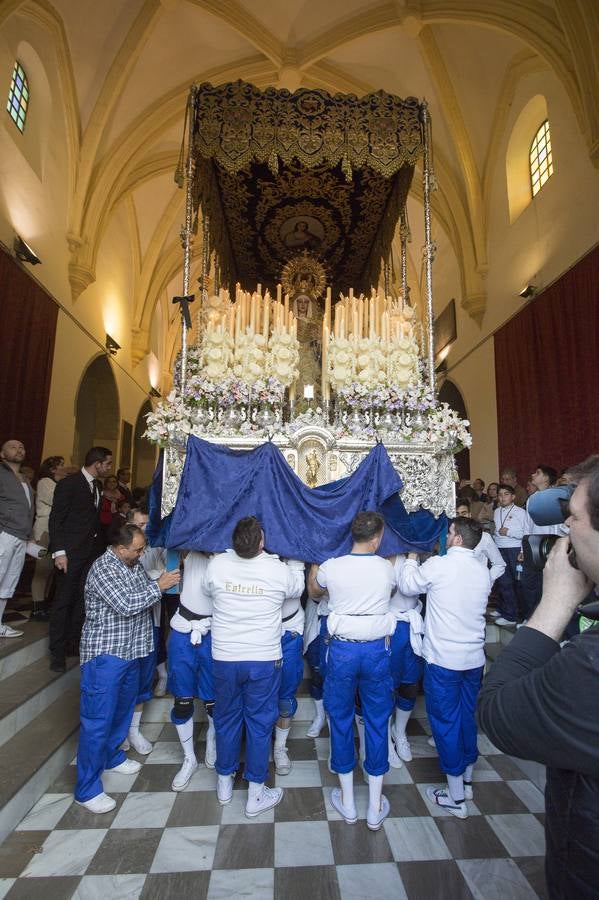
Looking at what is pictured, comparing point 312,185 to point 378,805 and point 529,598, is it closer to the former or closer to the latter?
point 529,598

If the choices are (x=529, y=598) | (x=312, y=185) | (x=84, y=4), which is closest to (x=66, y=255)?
(x=84, y=4)

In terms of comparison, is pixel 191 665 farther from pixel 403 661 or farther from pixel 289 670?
pixel 403 661

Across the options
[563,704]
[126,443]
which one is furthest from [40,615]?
[126,443]

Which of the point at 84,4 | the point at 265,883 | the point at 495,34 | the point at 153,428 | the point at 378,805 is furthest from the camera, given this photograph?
the point at 495,34

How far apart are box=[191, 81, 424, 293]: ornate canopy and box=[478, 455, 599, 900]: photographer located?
5.69 meters

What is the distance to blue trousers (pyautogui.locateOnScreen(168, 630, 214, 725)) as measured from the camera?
3.37m

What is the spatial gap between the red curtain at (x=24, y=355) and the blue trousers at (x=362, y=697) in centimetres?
649

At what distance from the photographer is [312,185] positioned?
7160 mm

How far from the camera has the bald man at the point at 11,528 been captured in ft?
14.7

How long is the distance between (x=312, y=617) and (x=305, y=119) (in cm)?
529

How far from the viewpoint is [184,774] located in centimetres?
327

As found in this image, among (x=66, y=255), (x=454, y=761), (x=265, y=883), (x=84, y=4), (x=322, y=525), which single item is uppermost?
(x=84, y=4)

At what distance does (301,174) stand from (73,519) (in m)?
5.43

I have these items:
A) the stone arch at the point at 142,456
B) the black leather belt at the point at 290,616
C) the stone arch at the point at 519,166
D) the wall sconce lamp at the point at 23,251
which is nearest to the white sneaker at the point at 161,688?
the black leather belt at the point at 290,616
